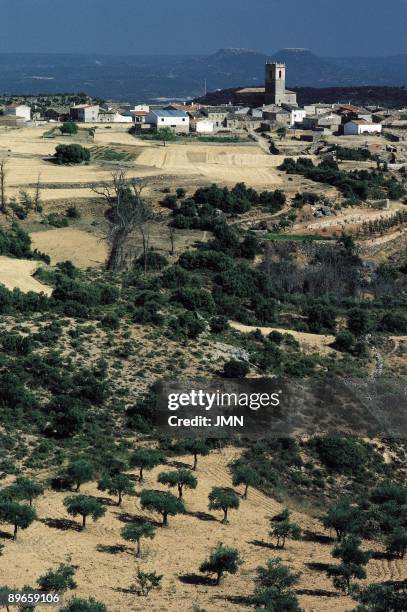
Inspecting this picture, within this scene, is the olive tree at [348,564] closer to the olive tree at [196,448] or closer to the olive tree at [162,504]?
the olive tree at [162,504]

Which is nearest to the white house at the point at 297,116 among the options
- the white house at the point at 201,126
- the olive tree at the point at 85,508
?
the white house at the point at 201,126

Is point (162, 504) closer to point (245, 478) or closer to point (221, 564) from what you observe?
point (221, 564)

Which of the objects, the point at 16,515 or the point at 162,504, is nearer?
the point at 16,515

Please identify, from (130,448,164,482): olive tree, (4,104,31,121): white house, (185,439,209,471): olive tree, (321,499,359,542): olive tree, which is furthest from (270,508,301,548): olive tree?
(4,104,31,121): white house

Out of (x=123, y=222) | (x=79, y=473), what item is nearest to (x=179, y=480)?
(x=79, y=473)

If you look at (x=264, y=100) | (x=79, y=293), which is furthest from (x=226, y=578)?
(x=264, y=100)

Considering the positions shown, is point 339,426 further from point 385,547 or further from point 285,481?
point 385,547
